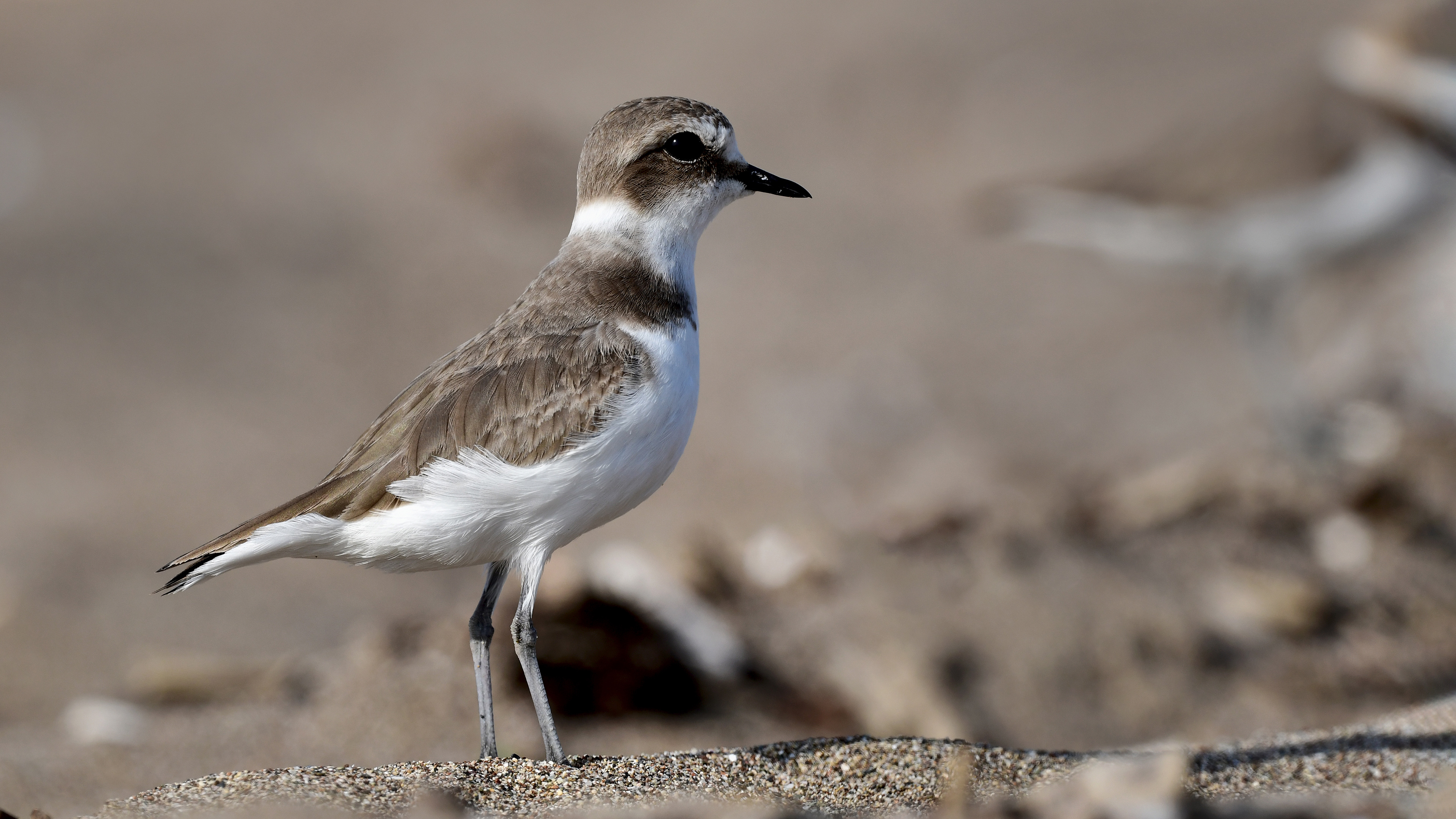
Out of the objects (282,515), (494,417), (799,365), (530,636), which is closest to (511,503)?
(494,417)

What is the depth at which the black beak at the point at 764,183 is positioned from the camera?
12.6 feet

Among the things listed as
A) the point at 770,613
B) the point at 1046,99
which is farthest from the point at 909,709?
the point at 1046,99

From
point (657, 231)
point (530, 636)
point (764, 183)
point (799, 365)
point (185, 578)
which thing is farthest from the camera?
point (799, 365)

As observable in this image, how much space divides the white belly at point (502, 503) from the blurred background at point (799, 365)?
3.62 ft

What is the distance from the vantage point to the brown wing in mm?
3223

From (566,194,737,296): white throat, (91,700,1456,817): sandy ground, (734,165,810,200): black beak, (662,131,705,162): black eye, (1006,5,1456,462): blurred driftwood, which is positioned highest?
(1006,5,1456,462): blurred driftwood

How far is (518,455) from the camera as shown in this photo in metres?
3.23

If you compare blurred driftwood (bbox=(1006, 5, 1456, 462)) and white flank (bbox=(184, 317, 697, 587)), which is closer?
white flank (bbox=(184, 317, 697, 587))

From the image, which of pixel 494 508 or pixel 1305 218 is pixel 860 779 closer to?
pixel 494 508

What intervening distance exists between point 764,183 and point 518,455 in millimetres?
1162

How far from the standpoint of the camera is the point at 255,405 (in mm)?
8125

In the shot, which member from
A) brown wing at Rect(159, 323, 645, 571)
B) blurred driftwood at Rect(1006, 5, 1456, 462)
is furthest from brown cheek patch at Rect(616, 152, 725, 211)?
blurred driftwood at Rect(1006, 5, 1456, 462)

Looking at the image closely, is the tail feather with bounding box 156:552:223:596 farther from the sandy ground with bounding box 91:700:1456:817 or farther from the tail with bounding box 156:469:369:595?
the sandy ground with bounding box 91:700:1456:817

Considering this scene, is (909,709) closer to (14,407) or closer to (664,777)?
(664,777)
